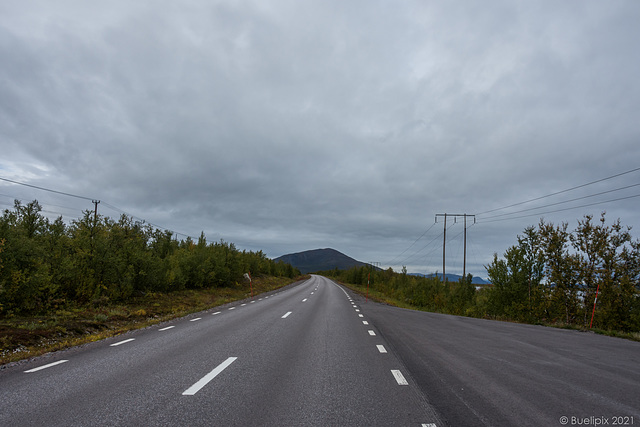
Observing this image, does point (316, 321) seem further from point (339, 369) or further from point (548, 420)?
point (548, 420)

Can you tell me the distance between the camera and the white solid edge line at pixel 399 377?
205 inches

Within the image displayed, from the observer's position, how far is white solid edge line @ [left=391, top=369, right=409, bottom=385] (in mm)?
5215

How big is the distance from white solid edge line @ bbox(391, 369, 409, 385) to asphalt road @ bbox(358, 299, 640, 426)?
0.21m

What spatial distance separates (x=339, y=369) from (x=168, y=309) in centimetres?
1358

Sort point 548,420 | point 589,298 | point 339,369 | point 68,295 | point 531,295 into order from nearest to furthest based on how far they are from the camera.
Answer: point 548,420 → point 339,369 → point 68,295 → point 589,298 → point 531,295

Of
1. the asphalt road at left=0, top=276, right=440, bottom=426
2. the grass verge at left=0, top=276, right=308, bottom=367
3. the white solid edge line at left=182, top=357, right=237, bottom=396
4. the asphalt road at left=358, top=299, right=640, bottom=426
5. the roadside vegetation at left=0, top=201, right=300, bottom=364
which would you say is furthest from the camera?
the roadside vegetation at left=0, top=201, right=300, bottom=364

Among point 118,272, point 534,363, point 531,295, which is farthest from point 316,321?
point 531,295

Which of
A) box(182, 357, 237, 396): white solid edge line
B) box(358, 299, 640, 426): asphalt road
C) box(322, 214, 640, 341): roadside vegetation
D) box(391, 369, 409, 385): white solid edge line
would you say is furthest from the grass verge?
box(322, 214, 640, 341): roadside vegetation

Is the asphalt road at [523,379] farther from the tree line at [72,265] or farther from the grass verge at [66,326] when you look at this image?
the tree line at [72,265]

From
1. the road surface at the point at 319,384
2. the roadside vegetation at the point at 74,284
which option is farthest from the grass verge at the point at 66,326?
the road surface at the point at 319,384

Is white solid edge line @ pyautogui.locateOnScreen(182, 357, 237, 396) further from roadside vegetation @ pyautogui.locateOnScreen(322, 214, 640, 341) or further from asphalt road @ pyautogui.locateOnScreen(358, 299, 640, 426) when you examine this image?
roadside vegetation @ pyautogui.locateOnScreen(322, 214, 640, 341)

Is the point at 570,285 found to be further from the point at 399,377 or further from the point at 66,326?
the point at 66,326

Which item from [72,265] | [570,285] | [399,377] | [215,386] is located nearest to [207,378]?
[215,386]

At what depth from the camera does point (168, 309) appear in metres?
16.8
